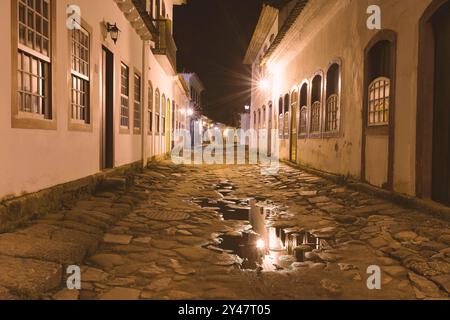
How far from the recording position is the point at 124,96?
10555 millimetres

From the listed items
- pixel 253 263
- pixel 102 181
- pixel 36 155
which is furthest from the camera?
pixel 102 181

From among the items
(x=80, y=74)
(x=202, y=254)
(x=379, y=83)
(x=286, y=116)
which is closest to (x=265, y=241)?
(x=202, y=254)

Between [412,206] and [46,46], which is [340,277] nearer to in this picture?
[412,206]

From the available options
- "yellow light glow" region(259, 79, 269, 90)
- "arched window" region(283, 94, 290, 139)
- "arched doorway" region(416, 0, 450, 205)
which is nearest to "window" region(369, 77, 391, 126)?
"arched doorway" region(416, 0, 450, 205)

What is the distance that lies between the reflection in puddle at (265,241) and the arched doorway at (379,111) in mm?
2097

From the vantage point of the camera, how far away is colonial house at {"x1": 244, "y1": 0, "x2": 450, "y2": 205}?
637 cm

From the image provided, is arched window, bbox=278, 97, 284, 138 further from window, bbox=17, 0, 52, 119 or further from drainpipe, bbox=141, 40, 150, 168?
window, bbox=17, 0, 52, 119

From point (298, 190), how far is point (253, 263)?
17.6 ft

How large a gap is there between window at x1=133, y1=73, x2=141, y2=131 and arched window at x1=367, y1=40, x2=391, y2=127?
644 cm

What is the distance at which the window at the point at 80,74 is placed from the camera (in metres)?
7.02

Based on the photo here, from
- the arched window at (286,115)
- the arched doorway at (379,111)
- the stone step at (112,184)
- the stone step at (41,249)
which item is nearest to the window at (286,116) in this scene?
the arched window at (286,115)

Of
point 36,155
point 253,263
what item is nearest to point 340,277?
point 253,263

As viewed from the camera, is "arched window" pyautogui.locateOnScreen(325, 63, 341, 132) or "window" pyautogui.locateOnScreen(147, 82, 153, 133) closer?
"arched window" pyautogui.locateOnScreen(325, 63, 341, 132)
